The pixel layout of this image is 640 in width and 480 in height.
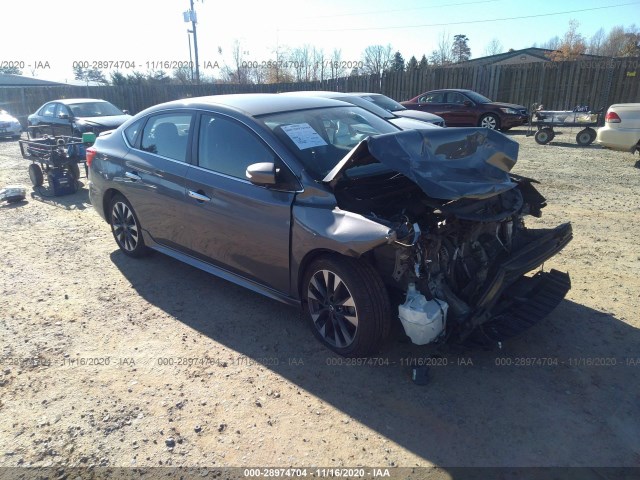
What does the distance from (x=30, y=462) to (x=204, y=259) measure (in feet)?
6.83

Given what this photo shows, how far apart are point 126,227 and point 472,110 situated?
14.1m

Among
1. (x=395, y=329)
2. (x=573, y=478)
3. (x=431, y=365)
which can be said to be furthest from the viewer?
(x=395, y=329)

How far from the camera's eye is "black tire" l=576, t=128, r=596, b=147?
1302 centimetres

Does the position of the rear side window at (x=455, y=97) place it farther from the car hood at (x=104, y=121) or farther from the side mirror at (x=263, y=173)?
the side mirror at (x=263, y=173)

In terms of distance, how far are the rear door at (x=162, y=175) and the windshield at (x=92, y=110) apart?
402 inches

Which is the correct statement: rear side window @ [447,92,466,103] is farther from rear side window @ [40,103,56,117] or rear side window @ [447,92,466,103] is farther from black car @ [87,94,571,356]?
black car @ [87,94,571,356]

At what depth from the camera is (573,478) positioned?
2414mm

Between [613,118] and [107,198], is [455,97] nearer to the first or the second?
[613,118]

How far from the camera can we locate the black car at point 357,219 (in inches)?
123

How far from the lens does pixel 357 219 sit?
3.09 metres

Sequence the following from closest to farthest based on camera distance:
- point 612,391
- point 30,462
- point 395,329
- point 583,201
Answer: point 30,462
point 612,391
point 395,329
point 583,201

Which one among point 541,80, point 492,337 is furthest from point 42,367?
point 541,80

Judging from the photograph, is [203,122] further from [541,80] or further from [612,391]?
[541,80]

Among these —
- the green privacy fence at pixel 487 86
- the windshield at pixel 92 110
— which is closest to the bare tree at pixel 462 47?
the green privacy fence at pixel 487 86
